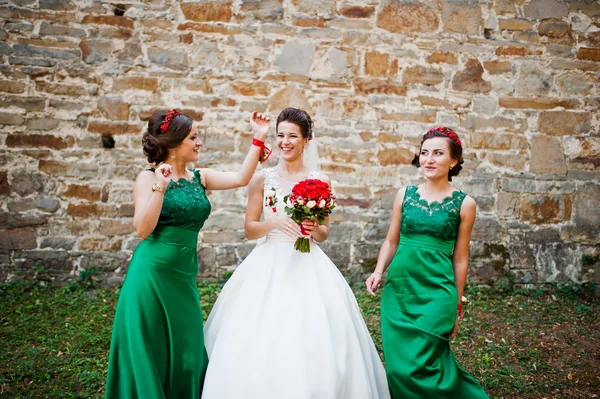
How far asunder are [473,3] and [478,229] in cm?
306

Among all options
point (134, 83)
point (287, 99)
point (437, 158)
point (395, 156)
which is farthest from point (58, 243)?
point (437, 158)

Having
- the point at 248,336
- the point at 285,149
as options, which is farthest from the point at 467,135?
the point at 248,336

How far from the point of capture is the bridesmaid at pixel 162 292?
108 inches

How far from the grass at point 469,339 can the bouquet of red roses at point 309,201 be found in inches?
85.9

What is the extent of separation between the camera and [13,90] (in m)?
5.59

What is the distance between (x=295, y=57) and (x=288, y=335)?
4.12 meters

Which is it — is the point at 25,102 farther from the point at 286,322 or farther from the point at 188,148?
the point at 286,322

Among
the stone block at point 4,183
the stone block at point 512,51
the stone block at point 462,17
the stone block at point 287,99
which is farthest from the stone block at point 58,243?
the stone block at point 512,51

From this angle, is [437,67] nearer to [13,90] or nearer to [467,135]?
[467,135]

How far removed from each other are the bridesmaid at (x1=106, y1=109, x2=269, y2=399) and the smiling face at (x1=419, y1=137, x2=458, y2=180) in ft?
5.42

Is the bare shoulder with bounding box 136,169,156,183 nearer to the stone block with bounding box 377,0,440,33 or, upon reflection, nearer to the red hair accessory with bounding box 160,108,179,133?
the red hair accessory with bounding box 160,108,179,133

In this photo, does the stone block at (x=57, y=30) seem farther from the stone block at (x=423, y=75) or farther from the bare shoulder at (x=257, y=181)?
the stone block at (x=423, y=75)

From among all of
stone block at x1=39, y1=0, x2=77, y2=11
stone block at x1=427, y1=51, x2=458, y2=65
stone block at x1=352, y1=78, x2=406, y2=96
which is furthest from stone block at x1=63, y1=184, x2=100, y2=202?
stone block at x1=427, y1=51, x2=458, y2=65

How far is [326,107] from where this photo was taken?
5.96 meters
